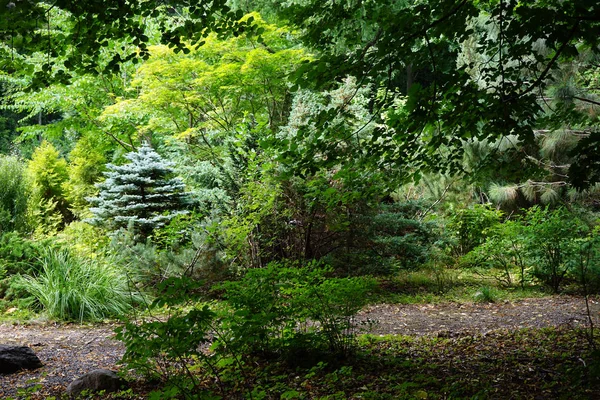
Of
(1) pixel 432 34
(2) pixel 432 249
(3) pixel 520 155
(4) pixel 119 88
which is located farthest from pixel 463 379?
(4) pixel 119 88

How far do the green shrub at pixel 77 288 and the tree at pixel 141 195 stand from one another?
2.41 meters

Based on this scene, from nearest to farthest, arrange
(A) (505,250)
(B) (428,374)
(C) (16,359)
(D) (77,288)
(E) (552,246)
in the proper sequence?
1. (B) (428,374)
2. (C) (16,359)
3. (D) (77,288)
4. (E) (552,246)
5. (A) (505,250)

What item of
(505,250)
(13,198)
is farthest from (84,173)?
A: (505,250)

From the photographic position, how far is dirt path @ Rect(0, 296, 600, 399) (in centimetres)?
421

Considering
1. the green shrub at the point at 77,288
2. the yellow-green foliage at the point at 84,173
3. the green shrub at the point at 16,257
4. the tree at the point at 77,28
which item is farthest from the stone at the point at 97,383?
the yellow-green foliage at the point at 84,173

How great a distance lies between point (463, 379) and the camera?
325 cm

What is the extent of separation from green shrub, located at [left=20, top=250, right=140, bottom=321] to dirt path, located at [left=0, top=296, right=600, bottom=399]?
338mm

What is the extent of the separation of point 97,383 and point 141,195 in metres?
6.82

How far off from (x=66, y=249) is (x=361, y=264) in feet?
15.3

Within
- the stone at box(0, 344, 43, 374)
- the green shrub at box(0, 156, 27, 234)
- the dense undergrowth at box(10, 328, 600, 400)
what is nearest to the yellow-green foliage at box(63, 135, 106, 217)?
the green shrub at box(0, 156, 27, 234)

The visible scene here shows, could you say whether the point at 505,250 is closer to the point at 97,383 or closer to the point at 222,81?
the point at 222,81

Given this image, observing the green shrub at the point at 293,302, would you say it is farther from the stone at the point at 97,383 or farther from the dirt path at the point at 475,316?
the dirt path at the point at 475,316

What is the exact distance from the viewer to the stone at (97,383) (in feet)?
11.8

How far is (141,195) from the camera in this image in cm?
1006
